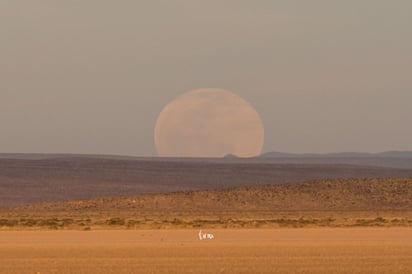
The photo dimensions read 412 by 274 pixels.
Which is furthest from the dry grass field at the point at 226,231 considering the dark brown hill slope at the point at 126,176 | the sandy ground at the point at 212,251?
the dark brown hill slope at the point at 126,176

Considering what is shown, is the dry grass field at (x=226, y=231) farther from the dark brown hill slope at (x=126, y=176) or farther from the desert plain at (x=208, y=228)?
the dark brown hill slope at (x=126, y=176)

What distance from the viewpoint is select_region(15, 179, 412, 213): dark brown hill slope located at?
2199 inches

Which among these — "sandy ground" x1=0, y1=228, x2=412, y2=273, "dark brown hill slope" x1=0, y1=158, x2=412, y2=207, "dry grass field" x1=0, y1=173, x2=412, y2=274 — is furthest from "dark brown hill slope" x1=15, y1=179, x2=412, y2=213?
"sandy ground" x1=0, y1=228, x2=412, y2=273

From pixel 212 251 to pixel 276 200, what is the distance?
30.8 m

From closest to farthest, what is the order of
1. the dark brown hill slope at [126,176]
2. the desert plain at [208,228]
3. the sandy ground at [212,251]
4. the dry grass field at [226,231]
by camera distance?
the sandy ground at [212,251] → the dry grass field at [226,231] → the desert plain at [208,228] → the dark brown hill slope at [126,176]

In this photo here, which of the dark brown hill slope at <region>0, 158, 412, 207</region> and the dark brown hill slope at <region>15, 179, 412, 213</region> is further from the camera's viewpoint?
the dark brown hill slope at <region>0, 158, 412, 207</region>

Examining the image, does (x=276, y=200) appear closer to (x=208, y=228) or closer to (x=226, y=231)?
(x=208, y=228)

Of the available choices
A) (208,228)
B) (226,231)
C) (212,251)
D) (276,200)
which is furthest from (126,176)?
(212,251)

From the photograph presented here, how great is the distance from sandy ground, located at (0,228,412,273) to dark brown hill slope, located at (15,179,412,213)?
57.7ft

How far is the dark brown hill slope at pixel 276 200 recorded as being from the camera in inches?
2199

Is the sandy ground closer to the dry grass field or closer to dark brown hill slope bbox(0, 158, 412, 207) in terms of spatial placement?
the dry grass field

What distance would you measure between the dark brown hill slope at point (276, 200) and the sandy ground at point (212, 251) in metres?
17.6

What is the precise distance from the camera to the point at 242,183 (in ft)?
293

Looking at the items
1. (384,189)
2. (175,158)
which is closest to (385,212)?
(384,189)
